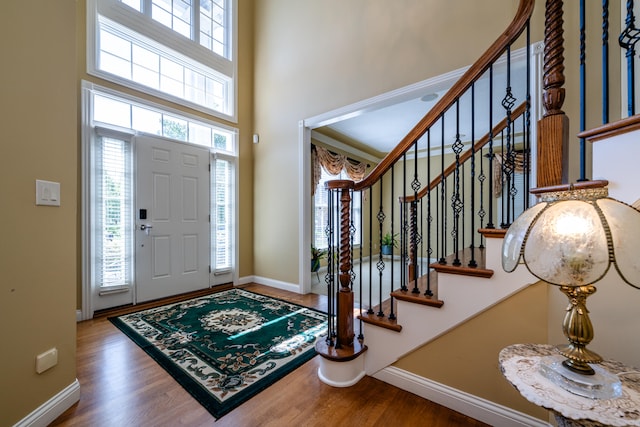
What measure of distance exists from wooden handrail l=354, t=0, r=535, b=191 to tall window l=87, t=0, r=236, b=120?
331 cm

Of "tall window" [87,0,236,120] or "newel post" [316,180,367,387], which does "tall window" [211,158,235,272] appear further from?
"newel post" [316,180,367,387]

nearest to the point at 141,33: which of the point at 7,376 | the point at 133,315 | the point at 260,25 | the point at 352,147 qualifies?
the point at 260,25

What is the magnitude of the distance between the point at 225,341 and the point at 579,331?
232 centimetres

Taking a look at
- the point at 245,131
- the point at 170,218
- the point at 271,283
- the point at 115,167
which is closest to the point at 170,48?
the point at 245,131

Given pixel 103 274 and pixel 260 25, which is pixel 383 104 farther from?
pixel 103 274

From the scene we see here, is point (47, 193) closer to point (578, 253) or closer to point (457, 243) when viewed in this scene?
point (578, 253)

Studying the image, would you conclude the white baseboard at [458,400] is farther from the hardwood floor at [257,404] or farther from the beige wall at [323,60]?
the beige wall at [323,60]

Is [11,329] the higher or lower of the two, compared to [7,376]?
higher

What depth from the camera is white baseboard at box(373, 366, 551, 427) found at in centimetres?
137

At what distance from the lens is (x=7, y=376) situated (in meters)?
1.25

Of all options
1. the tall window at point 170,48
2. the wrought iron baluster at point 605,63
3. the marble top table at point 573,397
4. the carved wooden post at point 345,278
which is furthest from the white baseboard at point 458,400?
the tall window at point 170,48

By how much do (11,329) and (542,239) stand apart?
2.25 metres

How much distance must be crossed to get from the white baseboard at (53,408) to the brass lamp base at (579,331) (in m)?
2.33

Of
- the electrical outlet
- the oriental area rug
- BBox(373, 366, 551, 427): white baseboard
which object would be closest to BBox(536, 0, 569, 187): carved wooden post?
BBox(373, 366, 551, 427): white baseboard
